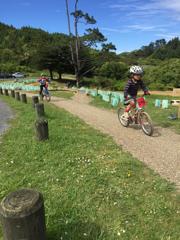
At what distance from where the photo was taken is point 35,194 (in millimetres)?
2420

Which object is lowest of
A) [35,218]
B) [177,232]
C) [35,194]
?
[177,232]

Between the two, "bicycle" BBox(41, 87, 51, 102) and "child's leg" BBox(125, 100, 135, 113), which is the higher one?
"child's leg" BBox(125, 100, 135, 113)

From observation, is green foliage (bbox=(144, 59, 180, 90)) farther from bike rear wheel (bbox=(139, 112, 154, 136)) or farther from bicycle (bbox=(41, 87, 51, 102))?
bike rear wheel (bbox=(139, 112, 154, 136))

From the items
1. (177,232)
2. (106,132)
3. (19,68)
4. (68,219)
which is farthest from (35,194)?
(19,68)

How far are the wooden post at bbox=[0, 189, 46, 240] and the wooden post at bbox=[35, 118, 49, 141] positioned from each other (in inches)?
156

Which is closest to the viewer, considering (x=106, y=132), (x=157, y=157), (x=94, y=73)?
(x=157, y=157)

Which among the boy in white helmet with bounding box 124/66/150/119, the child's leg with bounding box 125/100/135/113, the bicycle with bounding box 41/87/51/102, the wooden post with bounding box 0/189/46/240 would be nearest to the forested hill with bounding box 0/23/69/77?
the bicycle with bounding box 41/87/51/102

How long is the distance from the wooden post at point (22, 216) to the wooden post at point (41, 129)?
156 inches

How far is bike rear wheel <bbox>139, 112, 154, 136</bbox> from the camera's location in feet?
24.1

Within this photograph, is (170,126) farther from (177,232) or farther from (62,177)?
(177,232)

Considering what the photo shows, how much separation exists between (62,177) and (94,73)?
142 ft

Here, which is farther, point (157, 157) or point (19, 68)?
point (19, 68)

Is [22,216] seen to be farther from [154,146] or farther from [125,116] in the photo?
[125,116]

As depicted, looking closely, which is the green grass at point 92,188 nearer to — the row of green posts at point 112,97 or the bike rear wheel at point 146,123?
the bike rear wheel at point 146,123
